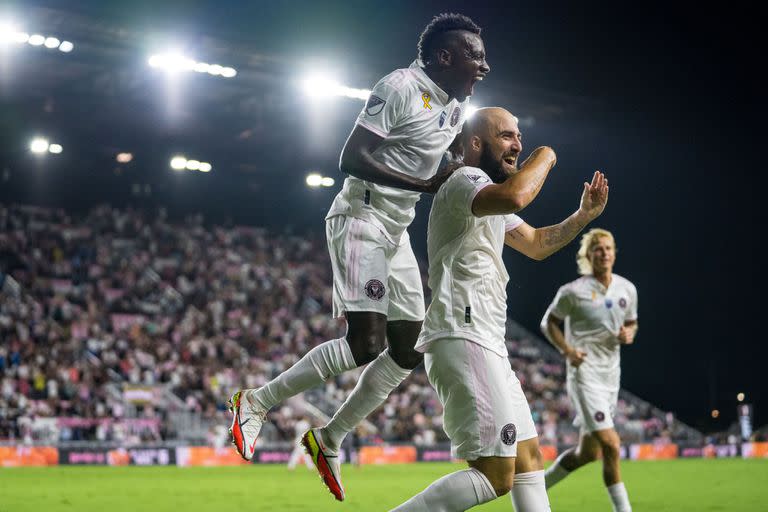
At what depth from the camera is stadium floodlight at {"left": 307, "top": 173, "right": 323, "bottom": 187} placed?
33.4 m

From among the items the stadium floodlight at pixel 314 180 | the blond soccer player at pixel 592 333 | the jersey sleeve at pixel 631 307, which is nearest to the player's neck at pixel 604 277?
the blond soccer player at pixel 592 333

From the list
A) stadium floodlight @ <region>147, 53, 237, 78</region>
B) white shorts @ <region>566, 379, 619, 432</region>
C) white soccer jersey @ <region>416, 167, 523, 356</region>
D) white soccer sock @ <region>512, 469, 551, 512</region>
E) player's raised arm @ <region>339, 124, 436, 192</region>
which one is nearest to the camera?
white soccer jersey @ <region>416, 167, 523, 356</region>

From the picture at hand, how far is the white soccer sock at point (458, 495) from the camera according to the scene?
4.32 m

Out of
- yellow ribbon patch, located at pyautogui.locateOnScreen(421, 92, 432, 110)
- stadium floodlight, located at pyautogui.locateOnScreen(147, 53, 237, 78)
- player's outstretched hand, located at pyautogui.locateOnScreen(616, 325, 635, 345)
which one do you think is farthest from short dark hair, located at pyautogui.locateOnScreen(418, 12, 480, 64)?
stadium floodlight, located at pyautogui.locateOnScreen(147, 53, 237, 78)

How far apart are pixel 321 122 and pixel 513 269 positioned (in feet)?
23.7

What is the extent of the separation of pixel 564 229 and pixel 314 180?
2908 centimetres

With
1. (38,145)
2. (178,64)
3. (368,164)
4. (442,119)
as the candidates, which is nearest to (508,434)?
(368,164)

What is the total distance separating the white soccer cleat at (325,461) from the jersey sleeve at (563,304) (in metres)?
4.42

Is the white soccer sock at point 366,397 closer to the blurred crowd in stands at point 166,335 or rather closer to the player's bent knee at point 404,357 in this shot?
the player's bent knee at point 404,357

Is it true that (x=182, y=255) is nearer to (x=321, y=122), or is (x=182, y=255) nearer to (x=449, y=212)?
(x=321, y=122)

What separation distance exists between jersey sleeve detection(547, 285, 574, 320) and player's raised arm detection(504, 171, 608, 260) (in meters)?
4.38

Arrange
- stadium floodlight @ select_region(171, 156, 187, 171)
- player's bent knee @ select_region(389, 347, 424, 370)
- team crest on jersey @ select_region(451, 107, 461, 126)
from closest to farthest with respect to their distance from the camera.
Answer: player's bent knee @ select_region(389, 347, 424, 370), team crest on jersey @ select_region(451, 107, 461, 126), stadium floodlight @ select_region(171, 156, 187, 171)

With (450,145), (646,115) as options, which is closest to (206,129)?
(646,115)

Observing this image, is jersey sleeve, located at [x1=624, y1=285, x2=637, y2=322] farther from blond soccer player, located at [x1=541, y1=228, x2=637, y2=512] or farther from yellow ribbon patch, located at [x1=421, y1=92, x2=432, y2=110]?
yellow ribbon patch, located at [x1=421, y1=92, x2=432, y2=110]
